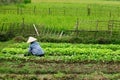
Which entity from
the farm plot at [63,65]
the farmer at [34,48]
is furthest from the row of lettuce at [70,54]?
the farmer at [34,48]

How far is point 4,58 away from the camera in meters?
19.4

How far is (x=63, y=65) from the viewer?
17.8 metres

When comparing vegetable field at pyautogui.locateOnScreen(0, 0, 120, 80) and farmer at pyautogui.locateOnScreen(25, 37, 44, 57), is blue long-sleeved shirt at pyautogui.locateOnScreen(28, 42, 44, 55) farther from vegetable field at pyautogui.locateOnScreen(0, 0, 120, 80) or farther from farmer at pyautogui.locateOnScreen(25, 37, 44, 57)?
vegetable field at pyautogui.locateOnScreen(0, 0, 120, 80)

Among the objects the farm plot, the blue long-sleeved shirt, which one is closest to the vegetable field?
the farm plot

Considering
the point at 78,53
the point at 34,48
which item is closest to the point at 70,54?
the point at 78,53

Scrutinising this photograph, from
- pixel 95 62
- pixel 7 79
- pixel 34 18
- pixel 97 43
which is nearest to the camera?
pixel 7 79

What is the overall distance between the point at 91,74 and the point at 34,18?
65.5ft

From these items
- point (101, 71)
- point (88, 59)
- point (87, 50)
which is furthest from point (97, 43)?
point (101, 71)

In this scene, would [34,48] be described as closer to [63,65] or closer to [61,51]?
[63,65]

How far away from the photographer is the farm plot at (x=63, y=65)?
15695 millimetres

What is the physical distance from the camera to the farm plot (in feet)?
51.5

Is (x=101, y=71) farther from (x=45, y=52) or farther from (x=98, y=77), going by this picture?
(x=45, y=52)

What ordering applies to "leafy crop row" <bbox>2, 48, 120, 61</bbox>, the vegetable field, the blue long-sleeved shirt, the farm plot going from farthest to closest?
"leafy crop row" <bbox>2, 48, 120, 61</bbox>
the blue long-sleeved shirt
the vegetable field
the farm plot

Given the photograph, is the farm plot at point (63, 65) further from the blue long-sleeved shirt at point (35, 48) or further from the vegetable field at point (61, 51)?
the blue long-sleeved shirt at point (35, 48)
